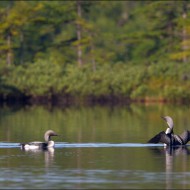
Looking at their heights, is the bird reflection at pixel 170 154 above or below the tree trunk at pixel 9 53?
below

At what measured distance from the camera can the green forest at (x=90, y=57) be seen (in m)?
63.4

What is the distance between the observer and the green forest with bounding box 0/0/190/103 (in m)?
63.4

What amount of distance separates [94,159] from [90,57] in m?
45.1

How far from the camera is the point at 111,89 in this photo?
210ft

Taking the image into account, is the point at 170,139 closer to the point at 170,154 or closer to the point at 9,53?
the point at 170,154

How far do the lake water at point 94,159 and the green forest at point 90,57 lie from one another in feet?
84.8

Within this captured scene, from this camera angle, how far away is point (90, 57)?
223 ft

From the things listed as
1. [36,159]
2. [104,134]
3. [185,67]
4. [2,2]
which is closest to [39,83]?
[185,67]

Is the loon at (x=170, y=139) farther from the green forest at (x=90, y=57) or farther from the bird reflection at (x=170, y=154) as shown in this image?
the green forest at (x=90, y=57)

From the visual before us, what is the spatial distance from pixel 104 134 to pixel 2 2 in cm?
4652

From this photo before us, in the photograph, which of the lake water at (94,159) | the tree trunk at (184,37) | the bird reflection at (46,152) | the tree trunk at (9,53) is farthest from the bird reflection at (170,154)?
the tree trunk at (9,53)

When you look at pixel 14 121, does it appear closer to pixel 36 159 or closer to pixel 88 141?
pixel 88 141

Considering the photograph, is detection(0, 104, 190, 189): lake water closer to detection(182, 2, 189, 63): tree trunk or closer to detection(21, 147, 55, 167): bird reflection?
detection(21, 147, 55, 167): bird reflection

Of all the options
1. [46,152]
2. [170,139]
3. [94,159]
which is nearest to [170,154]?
[170,139]
